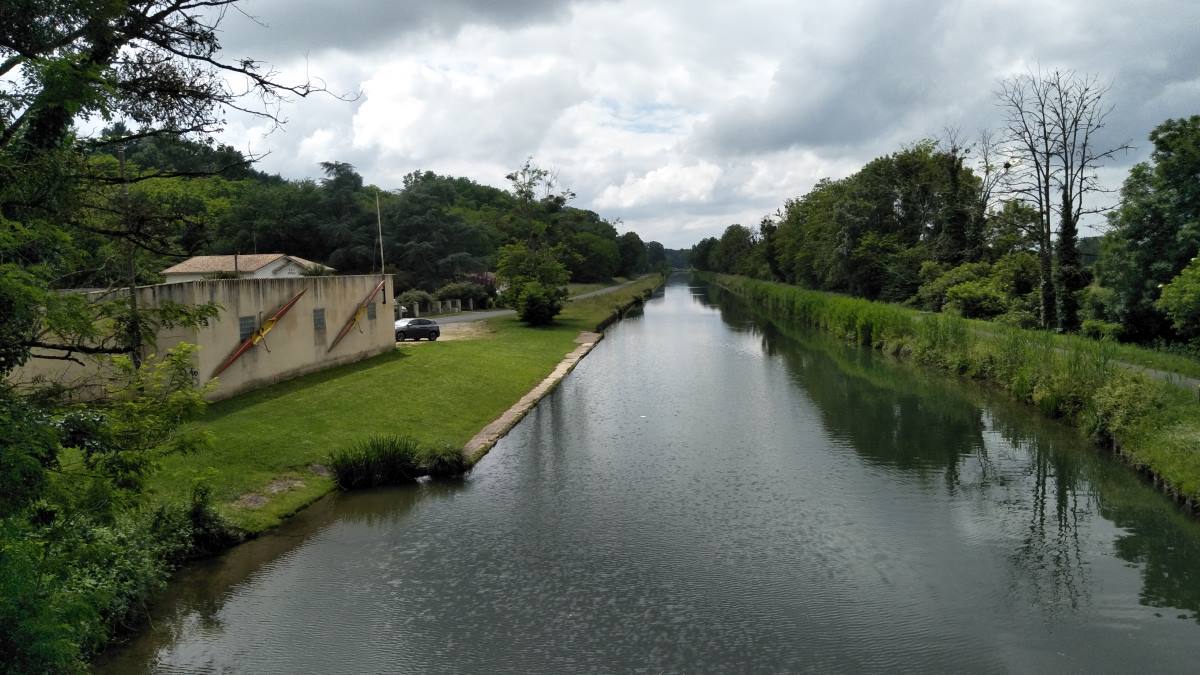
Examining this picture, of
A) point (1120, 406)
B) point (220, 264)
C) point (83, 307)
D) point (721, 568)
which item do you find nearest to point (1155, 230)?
point (1120, 406)

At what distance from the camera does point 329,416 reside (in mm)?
20344

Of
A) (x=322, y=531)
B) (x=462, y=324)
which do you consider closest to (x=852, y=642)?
(x=322, y=531)

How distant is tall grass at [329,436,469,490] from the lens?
1662 cm

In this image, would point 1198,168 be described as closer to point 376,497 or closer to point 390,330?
point 376,497

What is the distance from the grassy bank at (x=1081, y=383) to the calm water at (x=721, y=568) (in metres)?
0.82

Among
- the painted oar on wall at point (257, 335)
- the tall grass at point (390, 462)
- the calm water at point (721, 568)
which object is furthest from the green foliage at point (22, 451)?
the painted oar on wall at point (257, 335)

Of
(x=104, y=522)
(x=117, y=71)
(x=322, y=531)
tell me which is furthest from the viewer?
(x=322, y=531)

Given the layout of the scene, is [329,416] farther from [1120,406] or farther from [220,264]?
[220,264]

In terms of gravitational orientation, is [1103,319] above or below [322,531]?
above

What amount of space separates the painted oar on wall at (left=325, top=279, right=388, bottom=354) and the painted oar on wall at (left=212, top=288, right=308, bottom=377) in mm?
3229

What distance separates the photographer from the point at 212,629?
10.4 meters

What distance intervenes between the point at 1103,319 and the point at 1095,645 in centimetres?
2567

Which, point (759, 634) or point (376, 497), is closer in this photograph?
point (759, 634)

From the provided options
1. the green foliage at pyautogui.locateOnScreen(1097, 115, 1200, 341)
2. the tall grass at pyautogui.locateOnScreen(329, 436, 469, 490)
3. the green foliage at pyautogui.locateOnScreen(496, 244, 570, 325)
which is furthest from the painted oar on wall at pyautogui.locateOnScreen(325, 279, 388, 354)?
the green foliage at pyautogui.locateOnScreen(1097, 115, 1200, 341)
